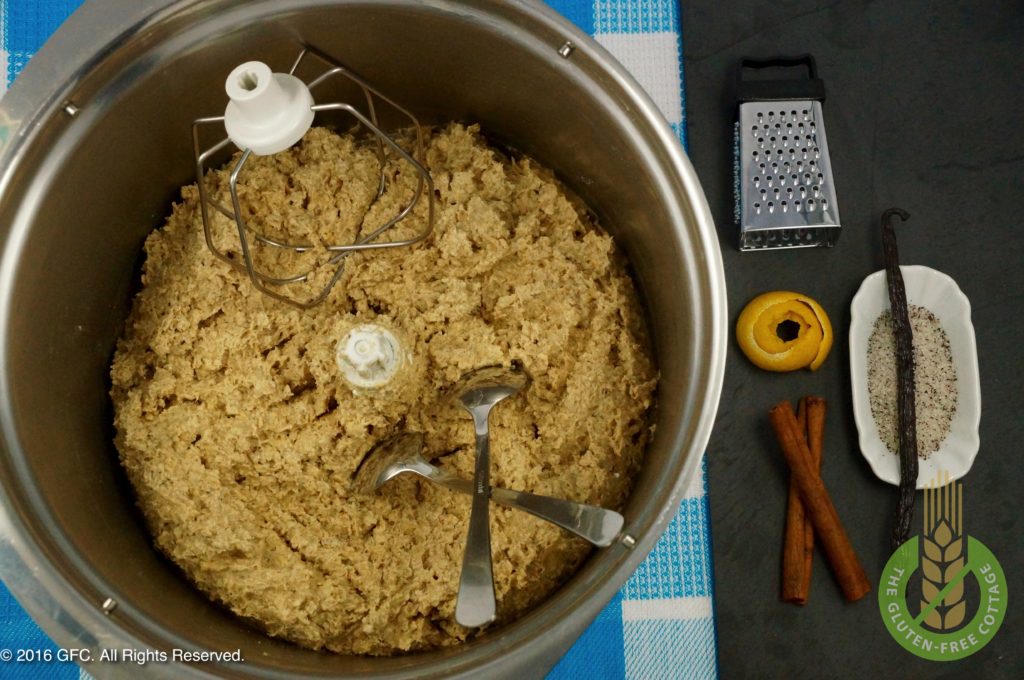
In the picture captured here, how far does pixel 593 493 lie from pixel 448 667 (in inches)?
15.9

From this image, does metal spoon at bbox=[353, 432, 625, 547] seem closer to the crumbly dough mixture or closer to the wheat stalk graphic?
the crumbly dough mixture

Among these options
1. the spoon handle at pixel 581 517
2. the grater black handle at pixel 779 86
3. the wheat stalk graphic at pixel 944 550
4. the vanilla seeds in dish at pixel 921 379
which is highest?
the grater black handle at pixel 779 86

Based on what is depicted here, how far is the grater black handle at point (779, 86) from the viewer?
6.15 feet

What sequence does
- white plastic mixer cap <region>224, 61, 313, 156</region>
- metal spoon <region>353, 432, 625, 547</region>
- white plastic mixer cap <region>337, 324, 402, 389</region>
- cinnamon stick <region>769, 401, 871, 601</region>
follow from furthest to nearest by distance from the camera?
1. cinnamon stick <region>769, 401, 871, 601</region>
2. white plastic mixer cap <region>337, 324, 402, 389</region>
3. metal spoon <region>353, 432, 625, 547</region>
4. white plastic mixer cap <region>224, 61, 313, 156</region>

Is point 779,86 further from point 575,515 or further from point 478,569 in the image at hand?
point 478,569

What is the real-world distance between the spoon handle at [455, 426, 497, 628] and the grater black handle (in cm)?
118

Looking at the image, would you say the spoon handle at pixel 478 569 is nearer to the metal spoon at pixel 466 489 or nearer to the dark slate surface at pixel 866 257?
the metal spoon at pixel 466 489

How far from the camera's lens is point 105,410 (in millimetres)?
1547

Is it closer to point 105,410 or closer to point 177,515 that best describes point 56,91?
point 105,410

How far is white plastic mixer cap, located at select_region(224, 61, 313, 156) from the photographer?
1103 millimetres

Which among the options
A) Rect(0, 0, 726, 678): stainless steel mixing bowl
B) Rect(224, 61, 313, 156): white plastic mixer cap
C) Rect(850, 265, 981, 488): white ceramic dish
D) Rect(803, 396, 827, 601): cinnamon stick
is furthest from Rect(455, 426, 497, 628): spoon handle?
Rect(850, 265, 981, 488): white ceramic dish

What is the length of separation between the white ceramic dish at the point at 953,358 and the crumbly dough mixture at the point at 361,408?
657mm

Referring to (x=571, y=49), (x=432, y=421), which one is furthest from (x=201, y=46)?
(x=432, y=421)

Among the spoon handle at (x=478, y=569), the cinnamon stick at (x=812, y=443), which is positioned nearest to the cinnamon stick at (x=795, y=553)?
the cinnamon stick at (x=812, y=443)
